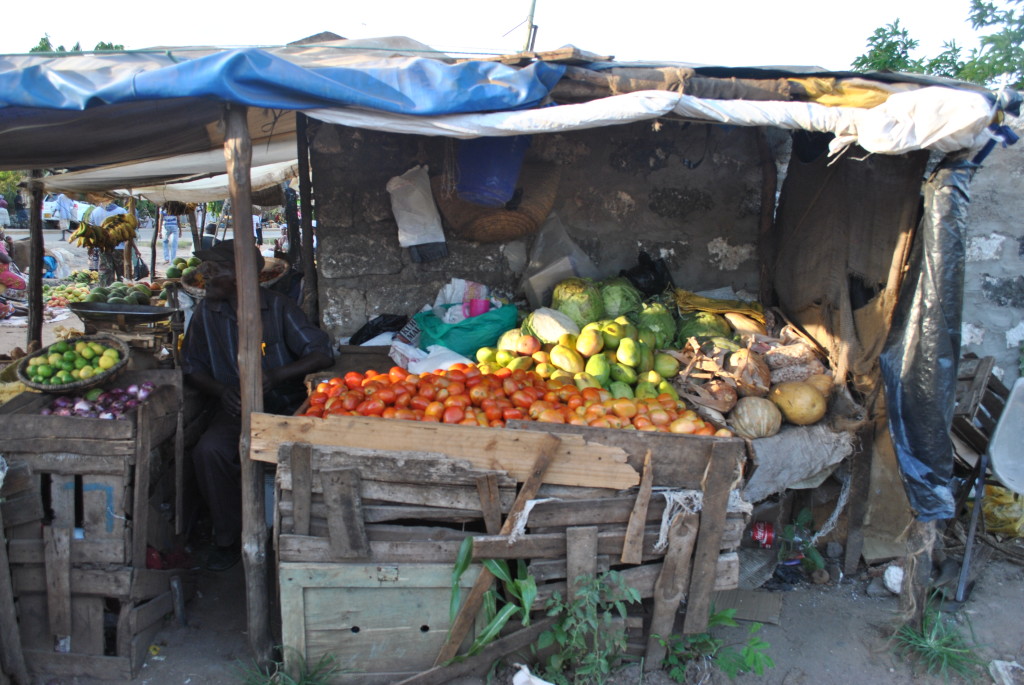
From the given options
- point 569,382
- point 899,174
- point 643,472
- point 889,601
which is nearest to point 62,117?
point 569,382

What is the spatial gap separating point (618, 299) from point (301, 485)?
8.52 feet

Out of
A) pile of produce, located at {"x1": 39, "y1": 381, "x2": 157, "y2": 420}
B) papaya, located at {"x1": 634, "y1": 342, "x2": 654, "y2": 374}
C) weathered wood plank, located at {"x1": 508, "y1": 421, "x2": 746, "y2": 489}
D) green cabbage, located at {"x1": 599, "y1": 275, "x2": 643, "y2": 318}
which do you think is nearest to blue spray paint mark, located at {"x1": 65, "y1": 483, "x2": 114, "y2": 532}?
pile of produce, located at {"x1": 39, "y1": 381, "x2": 157, "y2": 420}

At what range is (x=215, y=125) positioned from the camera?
12.0 ft

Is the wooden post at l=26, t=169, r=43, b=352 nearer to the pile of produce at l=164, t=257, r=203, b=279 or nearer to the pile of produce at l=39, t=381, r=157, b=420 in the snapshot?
the pile of produce at l=164, t=257, r=203, b=279

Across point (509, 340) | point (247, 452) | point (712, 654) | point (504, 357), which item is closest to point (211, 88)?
point (247, 452)

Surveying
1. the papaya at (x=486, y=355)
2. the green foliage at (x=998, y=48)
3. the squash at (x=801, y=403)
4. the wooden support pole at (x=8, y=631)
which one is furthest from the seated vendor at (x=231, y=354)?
the green foliage at (x=998, y=48)

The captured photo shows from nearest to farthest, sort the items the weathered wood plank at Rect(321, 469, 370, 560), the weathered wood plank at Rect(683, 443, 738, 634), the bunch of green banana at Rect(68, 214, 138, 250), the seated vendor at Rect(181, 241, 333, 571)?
the weathered wood plank at Rect(321, 469, 370, 560)
the weathered wood plank at Rect(683, 443, 738, 634)
the seated vendor at Rect(181, 241, 333, 571)
the bunch of green banana at Rect(68, 214, 138, 250)

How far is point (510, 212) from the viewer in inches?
191

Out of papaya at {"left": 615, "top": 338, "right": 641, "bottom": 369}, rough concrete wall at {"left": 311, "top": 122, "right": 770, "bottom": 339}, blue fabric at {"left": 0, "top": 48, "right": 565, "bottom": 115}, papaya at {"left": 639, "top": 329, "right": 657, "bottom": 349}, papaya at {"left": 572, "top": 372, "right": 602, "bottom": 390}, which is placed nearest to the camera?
blue fabric at {"left": 0, "top": 48, "right": 565, "bottom": 115}

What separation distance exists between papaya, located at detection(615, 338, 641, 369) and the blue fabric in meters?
1.54

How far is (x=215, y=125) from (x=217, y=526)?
2288 mm

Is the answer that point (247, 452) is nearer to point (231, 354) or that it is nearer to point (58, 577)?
point (58, 577)

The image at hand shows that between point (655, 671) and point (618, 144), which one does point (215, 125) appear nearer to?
point (618, 144)

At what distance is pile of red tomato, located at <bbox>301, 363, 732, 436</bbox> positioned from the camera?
3182 millimetres
